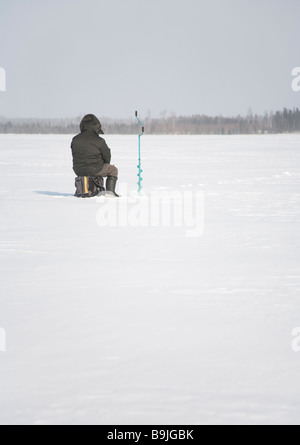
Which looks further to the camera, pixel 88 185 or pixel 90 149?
pixel 88 185

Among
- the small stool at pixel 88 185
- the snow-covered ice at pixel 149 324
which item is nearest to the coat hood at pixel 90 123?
the small stool at pixel 88 185

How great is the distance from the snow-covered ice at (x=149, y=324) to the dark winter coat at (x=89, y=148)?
2931mm

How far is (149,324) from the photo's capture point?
155 inches

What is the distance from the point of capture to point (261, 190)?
44.1ft

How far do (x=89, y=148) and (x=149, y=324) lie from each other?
7.58 meters

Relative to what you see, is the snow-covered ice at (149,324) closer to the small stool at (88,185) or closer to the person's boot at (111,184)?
the small stool at (88,185)

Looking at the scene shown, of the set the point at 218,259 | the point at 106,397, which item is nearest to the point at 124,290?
the point at 218,259

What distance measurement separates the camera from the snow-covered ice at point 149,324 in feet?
9.11

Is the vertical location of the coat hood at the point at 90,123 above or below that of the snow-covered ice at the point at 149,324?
above

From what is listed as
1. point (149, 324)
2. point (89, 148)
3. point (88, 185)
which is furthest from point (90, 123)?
point (149, 324)

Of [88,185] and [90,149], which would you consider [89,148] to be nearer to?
[90,149]

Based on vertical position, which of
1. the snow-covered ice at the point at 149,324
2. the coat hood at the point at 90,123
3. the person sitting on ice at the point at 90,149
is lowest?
the snow-covered ice at the point at 149,324
